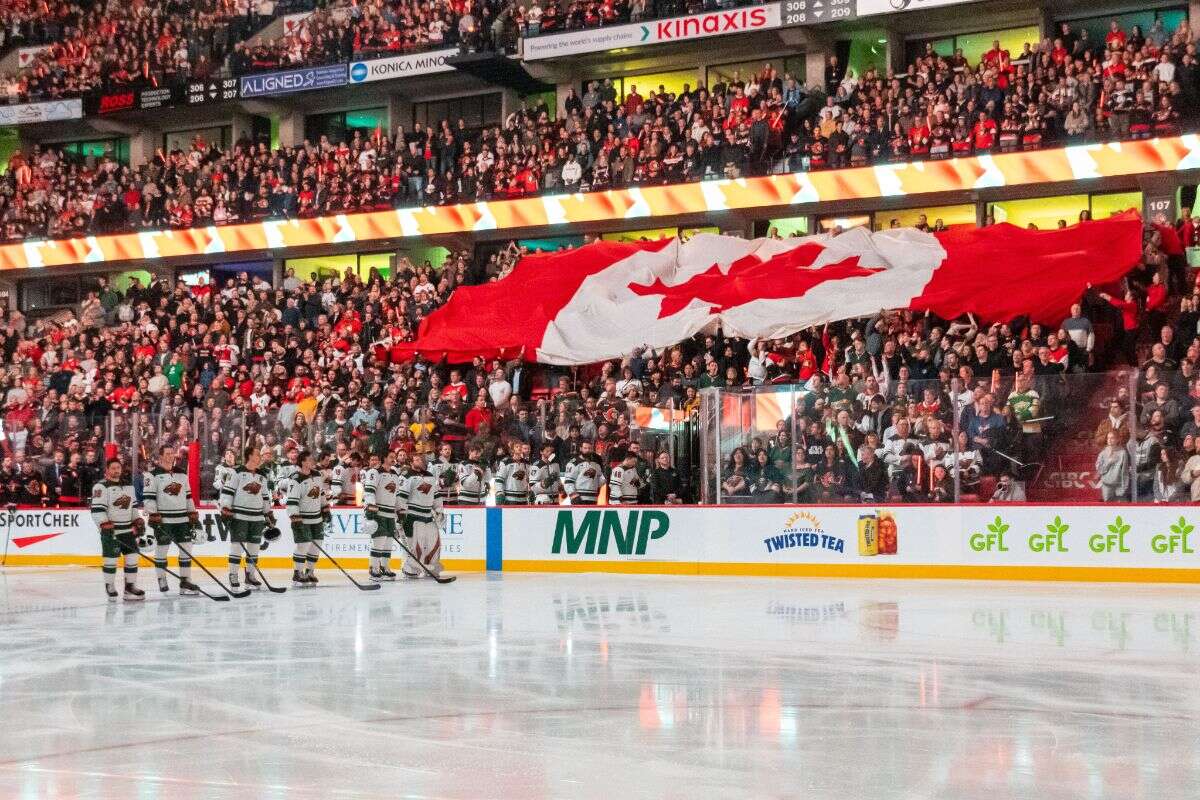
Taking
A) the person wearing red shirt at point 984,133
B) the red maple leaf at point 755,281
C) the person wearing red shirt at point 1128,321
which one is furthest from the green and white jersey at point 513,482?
the person wearing red shirt at point 984,133

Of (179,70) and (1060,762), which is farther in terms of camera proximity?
(179,70)

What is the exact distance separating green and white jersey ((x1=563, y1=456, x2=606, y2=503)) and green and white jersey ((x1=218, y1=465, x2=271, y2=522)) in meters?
5.18

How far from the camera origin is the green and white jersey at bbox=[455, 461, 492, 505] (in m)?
23.0

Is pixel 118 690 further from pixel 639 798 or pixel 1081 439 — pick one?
pixel 1081 439

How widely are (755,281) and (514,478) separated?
5.63m

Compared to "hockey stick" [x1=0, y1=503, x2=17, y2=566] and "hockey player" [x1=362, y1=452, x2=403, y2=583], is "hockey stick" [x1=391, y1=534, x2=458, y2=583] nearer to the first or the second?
"hockey player" [x1=362, y1=452, x2=403, y2=583]

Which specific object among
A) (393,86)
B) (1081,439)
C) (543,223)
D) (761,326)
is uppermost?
(393,86)

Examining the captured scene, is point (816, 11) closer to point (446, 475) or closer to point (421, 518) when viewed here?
point (446, 475)

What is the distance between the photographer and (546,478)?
22578mm

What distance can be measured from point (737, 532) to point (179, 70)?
79.7ft

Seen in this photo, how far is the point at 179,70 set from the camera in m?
39.0

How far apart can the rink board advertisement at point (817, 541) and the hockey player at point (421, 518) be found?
1951 millimetres

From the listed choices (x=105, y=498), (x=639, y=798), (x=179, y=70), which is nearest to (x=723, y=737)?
(x=639, y=798)

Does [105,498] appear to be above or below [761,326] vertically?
below
